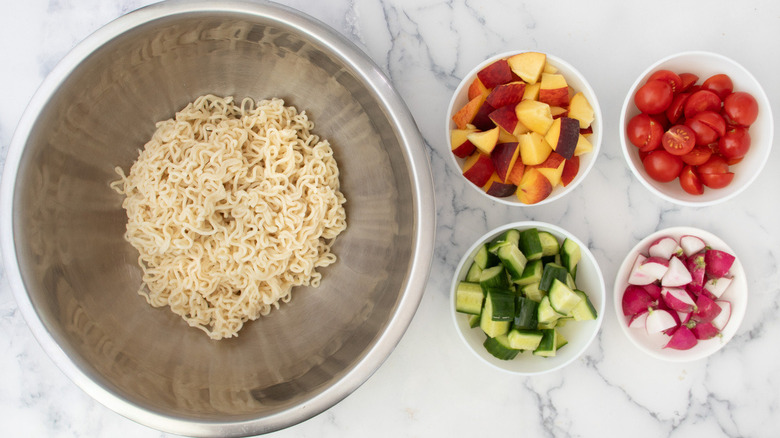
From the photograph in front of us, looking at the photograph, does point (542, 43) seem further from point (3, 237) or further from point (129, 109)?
point (3, 237)

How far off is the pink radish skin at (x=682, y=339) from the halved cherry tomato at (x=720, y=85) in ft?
3.02

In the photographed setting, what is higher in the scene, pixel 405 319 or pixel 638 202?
pixel 405 319

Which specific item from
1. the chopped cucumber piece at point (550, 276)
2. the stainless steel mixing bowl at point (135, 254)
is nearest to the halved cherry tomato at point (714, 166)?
the chopped cucumber piece at point (550, 276)

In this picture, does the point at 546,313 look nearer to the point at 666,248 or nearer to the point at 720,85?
the point at 666,248

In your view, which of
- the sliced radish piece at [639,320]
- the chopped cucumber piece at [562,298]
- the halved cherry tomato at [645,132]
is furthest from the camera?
the sliced radish piece at [639,320]

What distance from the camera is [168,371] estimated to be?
6.75 ft

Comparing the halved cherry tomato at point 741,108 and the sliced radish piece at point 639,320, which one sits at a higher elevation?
the halved cherry tomato at point 741,108

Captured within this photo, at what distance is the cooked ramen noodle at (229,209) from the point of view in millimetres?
2076

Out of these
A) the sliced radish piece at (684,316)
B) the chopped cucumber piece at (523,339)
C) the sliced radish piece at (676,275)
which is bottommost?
the sliced radish piece at (684,316)

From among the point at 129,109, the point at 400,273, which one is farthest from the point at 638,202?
the point at 129,109

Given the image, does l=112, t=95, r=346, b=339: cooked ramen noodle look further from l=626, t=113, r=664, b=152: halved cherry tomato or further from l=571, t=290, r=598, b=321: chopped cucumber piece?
l=626, t=113, r=664, b=152: halved cherry tomato

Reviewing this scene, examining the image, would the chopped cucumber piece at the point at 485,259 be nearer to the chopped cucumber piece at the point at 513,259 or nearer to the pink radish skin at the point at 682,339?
the chopped cucumber piece at the point at 513,259

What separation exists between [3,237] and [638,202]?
2334 mm

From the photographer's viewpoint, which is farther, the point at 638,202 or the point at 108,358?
the point at 638,202
